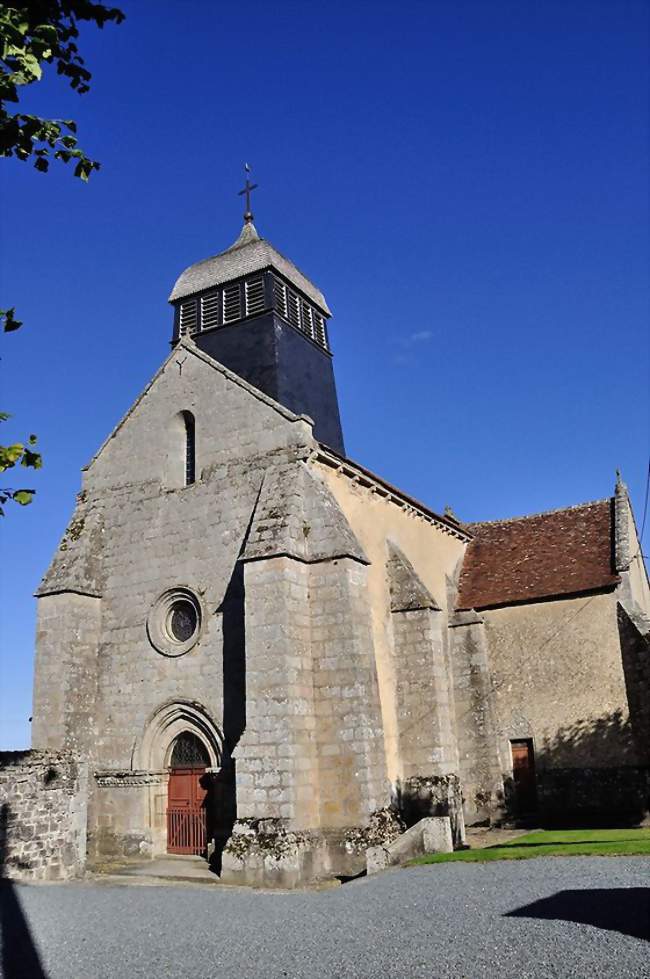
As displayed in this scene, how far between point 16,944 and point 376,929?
4.05m

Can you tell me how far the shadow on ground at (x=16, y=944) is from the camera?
7.63 metres

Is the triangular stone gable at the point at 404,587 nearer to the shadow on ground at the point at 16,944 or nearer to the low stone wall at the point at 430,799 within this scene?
the low stone wall at the point at 430,799

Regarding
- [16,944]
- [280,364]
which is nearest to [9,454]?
[16,944]

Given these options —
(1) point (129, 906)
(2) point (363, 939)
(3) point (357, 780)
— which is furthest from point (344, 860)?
(2) point (363, 939)

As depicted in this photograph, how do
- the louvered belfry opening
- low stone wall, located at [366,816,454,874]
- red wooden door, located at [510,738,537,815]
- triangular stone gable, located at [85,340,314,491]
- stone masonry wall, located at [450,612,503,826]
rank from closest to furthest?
low stone wall, located at [366,816,454,874]
triangular stone gable, located at [85,340,314,491]
stone masonry wall, located at [450,612,503,826]
red wooden door, located at [510,738,537,815]
the louvered belfry opening

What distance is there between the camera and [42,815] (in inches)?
574

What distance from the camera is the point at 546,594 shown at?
20.3m

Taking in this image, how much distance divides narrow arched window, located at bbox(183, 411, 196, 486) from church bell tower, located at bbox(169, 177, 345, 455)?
1911mm

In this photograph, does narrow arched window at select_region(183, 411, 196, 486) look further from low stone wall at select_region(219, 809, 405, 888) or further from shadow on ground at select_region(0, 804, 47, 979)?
shadow on ground at select_region(0, 804, 47, 979)

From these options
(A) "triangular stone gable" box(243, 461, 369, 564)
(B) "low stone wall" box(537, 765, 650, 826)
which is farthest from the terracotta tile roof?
(A) "triangular stone gable" box(243, 461, 369, 564)

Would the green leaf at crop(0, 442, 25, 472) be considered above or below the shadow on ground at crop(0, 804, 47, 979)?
above

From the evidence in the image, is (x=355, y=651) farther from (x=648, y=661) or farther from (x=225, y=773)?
(x=648, y=661)

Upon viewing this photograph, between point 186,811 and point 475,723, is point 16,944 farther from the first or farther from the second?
point 475,723

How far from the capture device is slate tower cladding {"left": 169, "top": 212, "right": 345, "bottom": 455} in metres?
20.1
